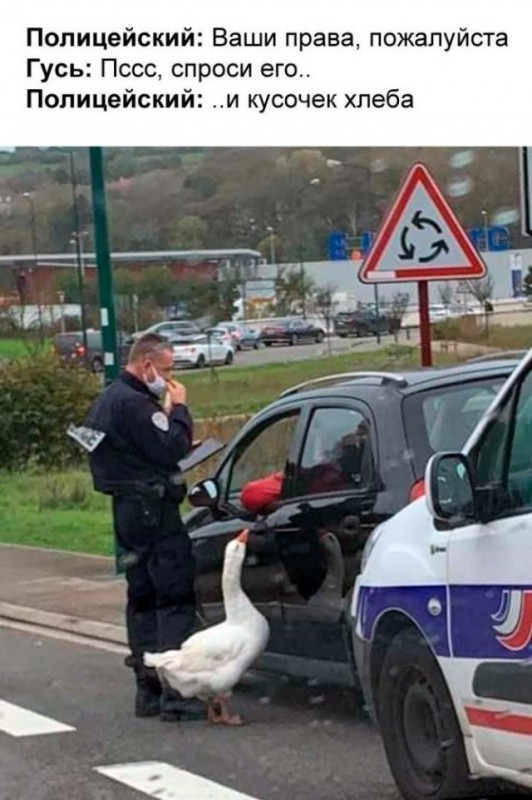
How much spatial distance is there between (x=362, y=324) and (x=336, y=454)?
38.0ft

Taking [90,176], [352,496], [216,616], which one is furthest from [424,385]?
[90,176]

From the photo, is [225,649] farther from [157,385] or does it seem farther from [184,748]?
[157,385]

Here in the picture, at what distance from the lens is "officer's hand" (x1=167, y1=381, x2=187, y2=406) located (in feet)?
27.0

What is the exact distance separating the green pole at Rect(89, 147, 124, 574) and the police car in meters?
7.75

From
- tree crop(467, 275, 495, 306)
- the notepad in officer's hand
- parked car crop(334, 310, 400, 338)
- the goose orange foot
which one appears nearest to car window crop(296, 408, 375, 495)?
the notepad in officer's hand

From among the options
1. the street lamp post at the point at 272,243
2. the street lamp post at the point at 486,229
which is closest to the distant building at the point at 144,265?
the street lamp post at the point at 272,243

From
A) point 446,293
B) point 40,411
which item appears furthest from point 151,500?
point 40,411

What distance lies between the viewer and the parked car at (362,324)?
17.9m

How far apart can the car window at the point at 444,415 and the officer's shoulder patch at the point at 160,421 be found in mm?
1354

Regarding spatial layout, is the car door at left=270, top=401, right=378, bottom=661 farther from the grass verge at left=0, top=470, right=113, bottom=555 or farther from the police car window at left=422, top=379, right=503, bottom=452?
the grass verge at left=0, top=470, right=113, bottom=555

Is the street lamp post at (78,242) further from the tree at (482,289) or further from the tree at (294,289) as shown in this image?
the tree at (482,289)
